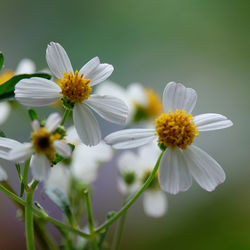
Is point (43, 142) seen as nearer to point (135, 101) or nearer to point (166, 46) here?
point (135, 101)

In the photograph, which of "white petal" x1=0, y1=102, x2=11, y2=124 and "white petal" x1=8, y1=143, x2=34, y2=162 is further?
"white petal" x1=0, y1=102, x2=11, y2=124

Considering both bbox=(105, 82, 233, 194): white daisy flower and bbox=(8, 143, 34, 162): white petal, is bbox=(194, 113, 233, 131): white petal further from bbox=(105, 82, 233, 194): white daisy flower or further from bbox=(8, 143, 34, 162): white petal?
bbox=(8, 143, 34, 162): white petal

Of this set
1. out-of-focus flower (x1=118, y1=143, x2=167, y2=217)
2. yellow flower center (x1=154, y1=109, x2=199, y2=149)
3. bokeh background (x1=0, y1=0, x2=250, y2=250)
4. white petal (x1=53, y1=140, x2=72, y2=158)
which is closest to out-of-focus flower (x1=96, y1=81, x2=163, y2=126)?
out-of-focus flower (x1=118, y1=143, x2=167, y2=217)

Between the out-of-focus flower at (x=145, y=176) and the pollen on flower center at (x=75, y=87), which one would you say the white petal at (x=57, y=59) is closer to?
the pollen on flower center at (x=75, y=87)

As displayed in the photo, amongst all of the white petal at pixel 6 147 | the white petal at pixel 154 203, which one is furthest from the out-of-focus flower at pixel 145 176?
the white petal at pixel 6 147

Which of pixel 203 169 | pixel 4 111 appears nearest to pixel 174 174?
pixel 203 169
